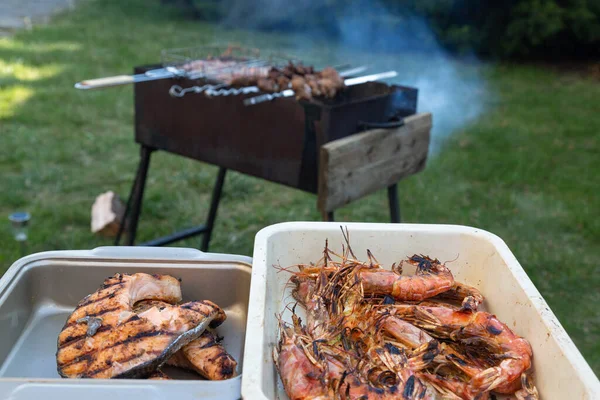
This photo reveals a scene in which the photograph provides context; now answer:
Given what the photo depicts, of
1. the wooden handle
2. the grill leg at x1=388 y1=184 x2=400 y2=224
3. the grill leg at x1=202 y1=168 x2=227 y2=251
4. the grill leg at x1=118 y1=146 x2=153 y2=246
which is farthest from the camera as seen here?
the grill leg at x1=202 y1=168 x2=227 y2=251

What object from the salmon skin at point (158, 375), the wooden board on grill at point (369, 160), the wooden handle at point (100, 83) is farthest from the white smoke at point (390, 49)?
the salmon skin at point (158, 375)

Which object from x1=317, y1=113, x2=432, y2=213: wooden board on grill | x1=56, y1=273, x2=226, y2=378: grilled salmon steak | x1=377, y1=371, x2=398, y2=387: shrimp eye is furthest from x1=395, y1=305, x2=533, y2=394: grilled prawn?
x1=317, y1=113, x2=432, y2=213: wooden board on grill

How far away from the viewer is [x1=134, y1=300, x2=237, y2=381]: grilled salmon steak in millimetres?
1747

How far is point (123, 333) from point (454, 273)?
116cm

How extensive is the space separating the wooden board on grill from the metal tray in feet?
3.95

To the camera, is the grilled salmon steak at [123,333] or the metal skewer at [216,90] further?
the metal skewer at [216,90]

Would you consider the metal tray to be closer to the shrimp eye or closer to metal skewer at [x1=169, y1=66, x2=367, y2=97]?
the shrimp eye

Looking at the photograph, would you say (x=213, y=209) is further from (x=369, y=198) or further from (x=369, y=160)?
(x=369, y=198)

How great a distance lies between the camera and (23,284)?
2.03m

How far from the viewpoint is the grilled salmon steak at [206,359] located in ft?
5.73

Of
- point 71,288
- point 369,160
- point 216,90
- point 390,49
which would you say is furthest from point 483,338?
point 390,49

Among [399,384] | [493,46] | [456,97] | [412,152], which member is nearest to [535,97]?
[456,97]

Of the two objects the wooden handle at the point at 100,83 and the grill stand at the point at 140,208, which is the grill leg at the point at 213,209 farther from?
the wooden handle at the point at 100,83

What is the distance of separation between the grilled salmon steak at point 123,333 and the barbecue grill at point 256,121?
161 cm
